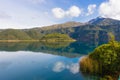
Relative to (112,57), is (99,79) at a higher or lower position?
lower

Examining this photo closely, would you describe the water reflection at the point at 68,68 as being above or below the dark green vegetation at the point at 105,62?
below

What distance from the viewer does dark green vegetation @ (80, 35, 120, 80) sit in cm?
5141

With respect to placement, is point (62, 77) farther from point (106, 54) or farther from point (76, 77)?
point (106, 54)

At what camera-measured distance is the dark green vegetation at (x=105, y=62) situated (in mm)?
51406

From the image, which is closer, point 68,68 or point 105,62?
point 105,62

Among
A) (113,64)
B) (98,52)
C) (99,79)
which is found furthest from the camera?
(98,52)

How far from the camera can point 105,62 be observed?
51531mm

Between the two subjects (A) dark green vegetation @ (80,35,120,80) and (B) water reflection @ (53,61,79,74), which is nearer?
(A) dark green vegetation @ (80,35,120,80)

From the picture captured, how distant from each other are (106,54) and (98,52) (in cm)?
318

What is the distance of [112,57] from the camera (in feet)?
169

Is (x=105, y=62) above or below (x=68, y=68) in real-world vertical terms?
above

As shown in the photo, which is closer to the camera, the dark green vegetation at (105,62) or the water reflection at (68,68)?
the dark green vegetation at (105,62)

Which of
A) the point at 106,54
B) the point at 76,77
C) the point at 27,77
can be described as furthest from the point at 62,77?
the point at 106,54

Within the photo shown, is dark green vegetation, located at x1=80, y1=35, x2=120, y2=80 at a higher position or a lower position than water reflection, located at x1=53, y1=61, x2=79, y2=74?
higher
